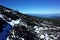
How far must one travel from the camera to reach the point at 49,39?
46219 mm

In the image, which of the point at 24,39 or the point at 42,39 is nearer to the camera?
the point at 24,39

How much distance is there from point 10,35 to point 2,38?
4.17 m

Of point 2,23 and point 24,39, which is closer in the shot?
point 24,39

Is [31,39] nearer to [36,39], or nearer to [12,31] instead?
[36,39]

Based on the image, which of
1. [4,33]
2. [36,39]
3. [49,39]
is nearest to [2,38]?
[4,33]

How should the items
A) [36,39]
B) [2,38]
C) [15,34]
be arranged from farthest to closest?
[36,39]
[15,34]
[2,38]

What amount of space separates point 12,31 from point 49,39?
14294mm

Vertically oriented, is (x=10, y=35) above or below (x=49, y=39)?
above

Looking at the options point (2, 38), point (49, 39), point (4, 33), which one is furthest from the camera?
point (49, 39)

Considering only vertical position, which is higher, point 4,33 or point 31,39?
point 4,33

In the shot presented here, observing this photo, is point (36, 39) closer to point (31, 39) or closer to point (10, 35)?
point (31, 39)

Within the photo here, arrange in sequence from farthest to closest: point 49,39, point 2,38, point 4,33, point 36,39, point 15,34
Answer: point 49,39 < point 36,39 < point 15,34 < point 4,33 < point 2,38

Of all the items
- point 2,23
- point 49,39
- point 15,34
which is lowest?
point 49,39

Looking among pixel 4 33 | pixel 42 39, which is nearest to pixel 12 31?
pixel 4 33
